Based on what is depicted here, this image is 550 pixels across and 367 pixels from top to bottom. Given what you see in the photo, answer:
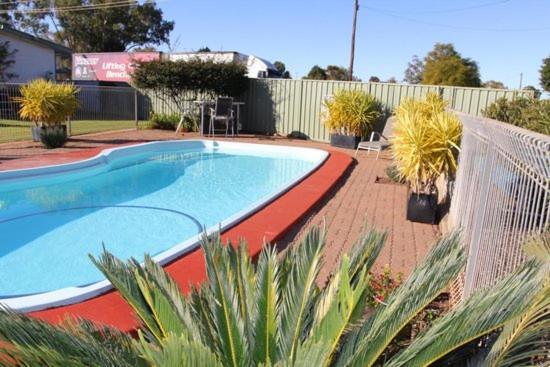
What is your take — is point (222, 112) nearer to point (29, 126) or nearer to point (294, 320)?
point (29, 126)

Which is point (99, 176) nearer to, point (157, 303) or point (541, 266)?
point (157, 303)

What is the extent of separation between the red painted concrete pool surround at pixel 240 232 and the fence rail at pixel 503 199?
4.25ft

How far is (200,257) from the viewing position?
14.3 ft

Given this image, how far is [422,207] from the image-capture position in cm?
616

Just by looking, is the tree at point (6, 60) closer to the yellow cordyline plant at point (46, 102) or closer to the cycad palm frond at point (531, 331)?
the yellow cordyline plant at point (46, 102)

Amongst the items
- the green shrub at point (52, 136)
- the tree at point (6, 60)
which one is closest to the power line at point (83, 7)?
the tree at point (6, 60)

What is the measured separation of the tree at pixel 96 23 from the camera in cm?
4062

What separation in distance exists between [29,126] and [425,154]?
15899 millimetres

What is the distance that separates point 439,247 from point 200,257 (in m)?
2.70

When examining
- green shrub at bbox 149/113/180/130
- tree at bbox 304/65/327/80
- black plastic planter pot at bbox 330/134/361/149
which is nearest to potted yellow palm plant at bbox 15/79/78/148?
green shrub at bbox 149/113/180/130

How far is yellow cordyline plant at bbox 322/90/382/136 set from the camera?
1361 centimetres

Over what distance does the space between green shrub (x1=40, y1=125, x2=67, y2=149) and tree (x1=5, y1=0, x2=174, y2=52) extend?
32.9m

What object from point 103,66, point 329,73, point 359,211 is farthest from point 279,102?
point 329,73

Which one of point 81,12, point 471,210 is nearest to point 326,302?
point 471,210
